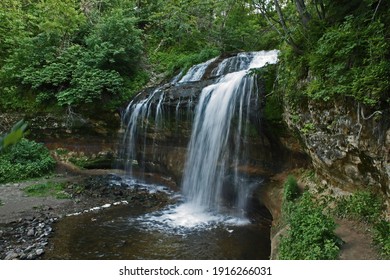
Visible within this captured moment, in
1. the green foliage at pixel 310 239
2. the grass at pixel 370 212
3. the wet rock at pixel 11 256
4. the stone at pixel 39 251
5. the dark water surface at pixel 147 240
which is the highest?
the grass at pixel 370 212

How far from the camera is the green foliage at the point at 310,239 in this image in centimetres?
431

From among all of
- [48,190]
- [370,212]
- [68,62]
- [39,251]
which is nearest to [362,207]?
[370,212]

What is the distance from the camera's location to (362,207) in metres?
5.16

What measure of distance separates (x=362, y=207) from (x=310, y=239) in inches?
52.7

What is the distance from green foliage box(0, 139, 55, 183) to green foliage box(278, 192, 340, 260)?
1076 cm

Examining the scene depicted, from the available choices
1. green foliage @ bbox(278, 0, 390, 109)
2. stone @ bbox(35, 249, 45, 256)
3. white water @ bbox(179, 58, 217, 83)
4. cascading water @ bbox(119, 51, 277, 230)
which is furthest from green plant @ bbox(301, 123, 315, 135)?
white water @ bbox(179, 58, 217, 83)

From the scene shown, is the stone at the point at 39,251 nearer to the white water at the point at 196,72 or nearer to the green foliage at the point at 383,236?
the green foliage at the point at 383,236

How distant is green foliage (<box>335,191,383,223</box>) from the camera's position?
495 cm

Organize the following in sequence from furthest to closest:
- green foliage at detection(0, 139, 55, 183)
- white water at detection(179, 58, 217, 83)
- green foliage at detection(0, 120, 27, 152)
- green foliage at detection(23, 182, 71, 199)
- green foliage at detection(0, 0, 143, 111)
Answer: green foliage at detection(0, 0, 143, 111), white water at detection(179, 58, 217, 83), green foliage at detection(0, 139, 55, 183), green foliage at detection(23, 182, 71, 199), green foliage at detection(0, 120, 27, 152)

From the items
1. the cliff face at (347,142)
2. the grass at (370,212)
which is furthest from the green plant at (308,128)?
the grass at (370,212)

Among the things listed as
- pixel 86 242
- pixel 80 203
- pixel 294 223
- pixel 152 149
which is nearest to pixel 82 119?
pixel 152 149

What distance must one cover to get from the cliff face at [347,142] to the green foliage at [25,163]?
10.5m

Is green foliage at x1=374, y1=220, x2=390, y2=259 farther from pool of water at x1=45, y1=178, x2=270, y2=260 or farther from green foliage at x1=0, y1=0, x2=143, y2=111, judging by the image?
green foliage at x1=0, y1=0, x2=143, y2=111
